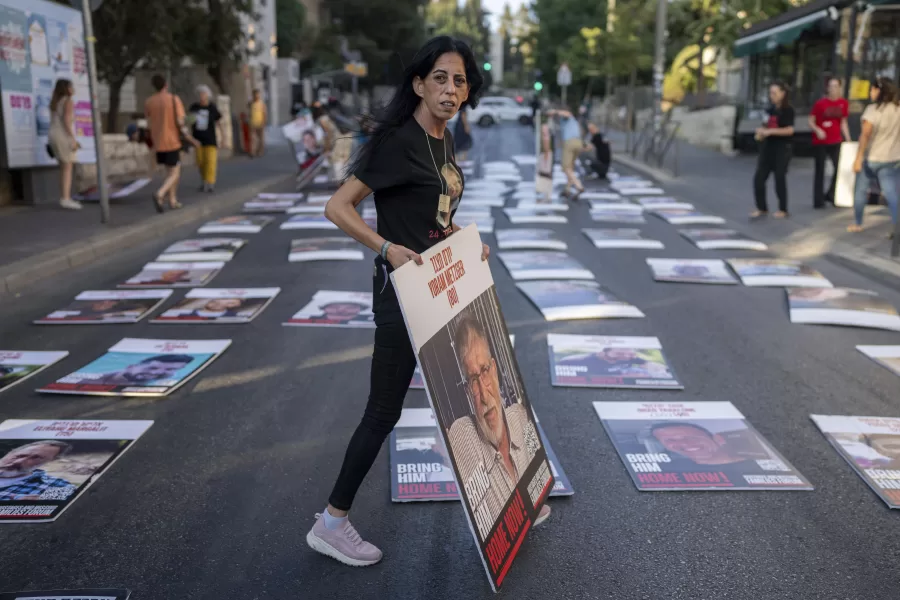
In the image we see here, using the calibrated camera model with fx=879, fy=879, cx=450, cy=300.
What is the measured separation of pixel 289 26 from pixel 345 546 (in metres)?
53.6

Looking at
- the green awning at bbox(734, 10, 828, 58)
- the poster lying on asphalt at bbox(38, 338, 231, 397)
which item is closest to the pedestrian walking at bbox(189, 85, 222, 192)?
the poster lying on asphalt at bbox(38, 338, 231, 397)

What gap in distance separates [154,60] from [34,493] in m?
18.5

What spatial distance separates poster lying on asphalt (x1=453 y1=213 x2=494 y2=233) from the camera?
447 inches

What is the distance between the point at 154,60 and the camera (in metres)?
20.3

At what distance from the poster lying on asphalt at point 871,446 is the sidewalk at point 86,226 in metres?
6.65

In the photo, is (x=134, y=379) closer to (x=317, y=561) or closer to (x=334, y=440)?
(x=334, y=440)

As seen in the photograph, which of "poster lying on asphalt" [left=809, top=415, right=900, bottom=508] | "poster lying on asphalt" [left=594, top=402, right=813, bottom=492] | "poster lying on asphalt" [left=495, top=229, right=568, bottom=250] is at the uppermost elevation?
"poster lying on asphalt" [left=495, top=229, right=568, bottom=250]

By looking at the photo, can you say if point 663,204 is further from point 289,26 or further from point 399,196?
point 289,26

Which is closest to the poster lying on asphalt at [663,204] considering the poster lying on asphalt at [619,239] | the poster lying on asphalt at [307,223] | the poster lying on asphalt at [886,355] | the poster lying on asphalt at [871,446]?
the poster lying on asphalt at [619,239]

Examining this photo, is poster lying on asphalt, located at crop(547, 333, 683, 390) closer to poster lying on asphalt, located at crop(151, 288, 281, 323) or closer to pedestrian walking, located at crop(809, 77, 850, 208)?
poster lying on asphalt, located at crop(151, 288, 281, 323)

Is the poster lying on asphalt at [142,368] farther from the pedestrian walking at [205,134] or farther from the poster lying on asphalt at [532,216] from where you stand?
the pedestrian walking at [205,134]

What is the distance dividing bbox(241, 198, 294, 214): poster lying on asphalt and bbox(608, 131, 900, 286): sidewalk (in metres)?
6.75

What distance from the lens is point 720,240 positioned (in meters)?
10.5

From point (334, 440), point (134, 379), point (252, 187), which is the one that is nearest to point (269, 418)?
point (334, 440)
